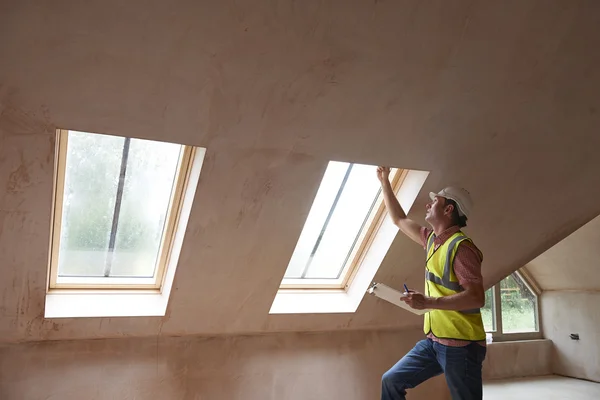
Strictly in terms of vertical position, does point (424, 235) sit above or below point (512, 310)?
above

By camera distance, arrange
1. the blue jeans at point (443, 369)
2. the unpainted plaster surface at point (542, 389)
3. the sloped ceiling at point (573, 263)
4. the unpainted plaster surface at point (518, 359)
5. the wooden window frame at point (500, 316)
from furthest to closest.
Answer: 1. the wooden window frame at point (500, 316)
2. the unpainted plaster surface at point (518, 359)
3. the sloped ceiling at point (573, 263)
4. the unpainted plaster surface at point (542, 389)
5. the blue jeans at point (443, 369)

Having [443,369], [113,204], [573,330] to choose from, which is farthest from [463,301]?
[573,330]

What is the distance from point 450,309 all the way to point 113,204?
1.84 meters

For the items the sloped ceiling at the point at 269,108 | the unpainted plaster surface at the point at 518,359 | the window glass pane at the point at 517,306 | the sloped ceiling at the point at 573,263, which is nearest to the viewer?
the sloped ceiling at the point at 269,108

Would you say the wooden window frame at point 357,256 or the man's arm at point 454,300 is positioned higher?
the wooden window frame at point 357,256

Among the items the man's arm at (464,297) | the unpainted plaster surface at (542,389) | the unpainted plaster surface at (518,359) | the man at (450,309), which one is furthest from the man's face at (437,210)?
the unpainted plaster surface at (518,359)

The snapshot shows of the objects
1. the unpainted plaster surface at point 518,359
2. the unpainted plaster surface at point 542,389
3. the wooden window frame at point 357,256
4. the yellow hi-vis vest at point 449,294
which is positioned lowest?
the unpainted plaster surface at point 542,389

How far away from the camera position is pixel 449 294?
258cm

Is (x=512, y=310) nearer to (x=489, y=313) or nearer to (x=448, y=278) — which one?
(x=489, y=313)

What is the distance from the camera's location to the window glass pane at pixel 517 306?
571 cm

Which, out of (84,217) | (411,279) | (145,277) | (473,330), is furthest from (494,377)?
(84,217)

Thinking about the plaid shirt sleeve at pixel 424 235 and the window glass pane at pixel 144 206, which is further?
the plaid shirt sleeve at pixel 424 235

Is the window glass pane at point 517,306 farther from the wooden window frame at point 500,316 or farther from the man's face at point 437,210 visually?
the man's face at point 437,210

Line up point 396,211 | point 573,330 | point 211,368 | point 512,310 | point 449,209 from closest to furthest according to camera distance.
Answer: point 449,209, point 396,211, point 211,368, point 573,330, point 512,310
